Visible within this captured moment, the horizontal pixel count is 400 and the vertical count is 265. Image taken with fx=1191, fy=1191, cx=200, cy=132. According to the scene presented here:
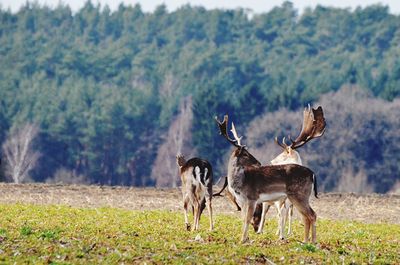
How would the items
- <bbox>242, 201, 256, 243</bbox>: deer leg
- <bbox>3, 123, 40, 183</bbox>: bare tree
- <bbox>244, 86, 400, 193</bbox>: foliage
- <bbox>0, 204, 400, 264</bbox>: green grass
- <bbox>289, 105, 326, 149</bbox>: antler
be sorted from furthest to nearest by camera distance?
<bbox>244, 86, 400, 193</bbox>: foliage
<bbox>3, 123, 40, 183</bbox>: bare tree
<bbox>289, 105, 326, 149</bbox>: antler
<bbox>242, 201, 256, 243</bbox>: deer leg
<bbox>0, 204, 400, 264</bbox>: green grass

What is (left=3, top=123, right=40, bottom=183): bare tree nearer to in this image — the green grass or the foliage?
the foliage

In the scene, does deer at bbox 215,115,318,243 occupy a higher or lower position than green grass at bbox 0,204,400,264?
higher

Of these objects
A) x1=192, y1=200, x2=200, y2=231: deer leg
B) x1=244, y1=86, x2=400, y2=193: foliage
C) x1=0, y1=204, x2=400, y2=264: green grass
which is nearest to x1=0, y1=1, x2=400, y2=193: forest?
x1=244, y1=86, x2=400, y2=193: foliage

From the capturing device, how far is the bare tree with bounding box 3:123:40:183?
79.6 m

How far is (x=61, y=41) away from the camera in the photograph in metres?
158

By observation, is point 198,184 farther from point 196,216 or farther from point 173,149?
point 173,149

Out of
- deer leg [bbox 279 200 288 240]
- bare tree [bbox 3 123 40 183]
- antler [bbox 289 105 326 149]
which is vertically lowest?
deer leg [bbox 279 200 288 240]

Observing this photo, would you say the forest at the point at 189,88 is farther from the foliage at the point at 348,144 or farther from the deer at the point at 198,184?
the deer at the point at 198,184

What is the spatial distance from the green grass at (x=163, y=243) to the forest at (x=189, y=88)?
40057mm

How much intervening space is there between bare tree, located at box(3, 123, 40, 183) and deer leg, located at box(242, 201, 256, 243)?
178ft

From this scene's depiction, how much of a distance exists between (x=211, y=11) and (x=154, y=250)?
548 feet

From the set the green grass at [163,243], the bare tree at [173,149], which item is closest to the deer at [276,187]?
the green grass at [163,243]

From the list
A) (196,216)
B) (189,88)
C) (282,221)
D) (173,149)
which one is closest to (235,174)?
(282,221)

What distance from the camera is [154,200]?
3155 cm
